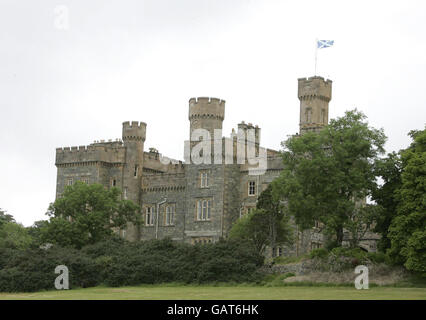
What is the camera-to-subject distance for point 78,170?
255 feet

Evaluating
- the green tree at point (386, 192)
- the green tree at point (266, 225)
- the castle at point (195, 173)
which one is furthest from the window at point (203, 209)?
the green tree at point (386, 192)

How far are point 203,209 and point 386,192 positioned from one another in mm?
21924

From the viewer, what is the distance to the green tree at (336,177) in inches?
1970

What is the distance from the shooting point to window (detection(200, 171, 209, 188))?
68.8 m

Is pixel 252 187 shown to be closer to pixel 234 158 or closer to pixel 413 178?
pixel 234 158

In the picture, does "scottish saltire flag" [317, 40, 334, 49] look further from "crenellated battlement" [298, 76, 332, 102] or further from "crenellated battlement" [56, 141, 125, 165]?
"crenellated battlement" [56, 141, 125, 165]

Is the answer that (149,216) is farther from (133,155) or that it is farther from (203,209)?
(203,209)

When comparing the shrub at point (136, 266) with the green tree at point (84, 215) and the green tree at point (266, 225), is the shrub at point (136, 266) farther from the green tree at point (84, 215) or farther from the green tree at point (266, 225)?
the green tree at point (84, 215)

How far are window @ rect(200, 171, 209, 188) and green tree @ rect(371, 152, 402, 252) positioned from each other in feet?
67.8

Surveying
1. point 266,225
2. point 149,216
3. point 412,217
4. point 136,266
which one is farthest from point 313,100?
point 412,217

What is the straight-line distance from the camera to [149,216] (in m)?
75.1

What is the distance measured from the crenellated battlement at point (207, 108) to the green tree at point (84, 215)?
9.91 metres

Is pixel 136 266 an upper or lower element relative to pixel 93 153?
lower
